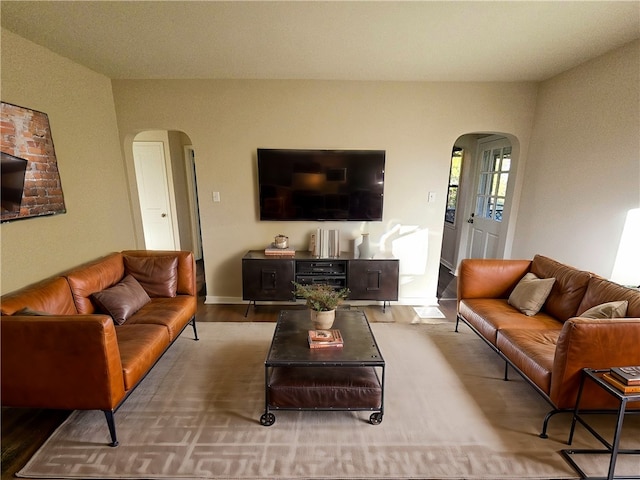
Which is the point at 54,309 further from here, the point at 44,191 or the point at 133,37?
the point at 133,37

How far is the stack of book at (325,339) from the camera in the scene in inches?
80.1

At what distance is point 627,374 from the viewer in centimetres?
154

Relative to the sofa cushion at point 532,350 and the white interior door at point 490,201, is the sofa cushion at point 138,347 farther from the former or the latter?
the white interior door at point 490,201

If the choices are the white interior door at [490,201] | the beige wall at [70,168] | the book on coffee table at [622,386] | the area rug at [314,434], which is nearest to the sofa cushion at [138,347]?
the area rug at [314,434]

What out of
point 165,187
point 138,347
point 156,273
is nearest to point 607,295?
point 138,347

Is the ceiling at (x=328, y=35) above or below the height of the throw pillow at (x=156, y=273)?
above

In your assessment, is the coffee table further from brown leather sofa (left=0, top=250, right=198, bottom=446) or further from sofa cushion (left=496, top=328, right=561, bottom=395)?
sofa cushion (left=496, top=328, right=561, bottom=395)

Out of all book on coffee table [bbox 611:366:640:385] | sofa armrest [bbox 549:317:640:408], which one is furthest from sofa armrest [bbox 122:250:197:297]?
book on coffee table [bbox 611:366:640:385]

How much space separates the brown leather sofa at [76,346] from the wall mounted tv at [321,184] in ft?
5.76

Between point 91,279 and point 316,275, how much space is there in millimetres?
2088

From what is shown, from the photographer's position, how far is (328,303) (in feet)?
7.08

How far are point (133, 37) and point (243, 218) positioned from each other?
195cm

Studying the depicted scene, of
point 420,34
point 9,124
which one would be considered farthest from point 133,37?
point 420,34

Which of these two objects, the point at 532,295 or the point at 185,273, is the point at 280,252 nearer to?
the point at 185,273
